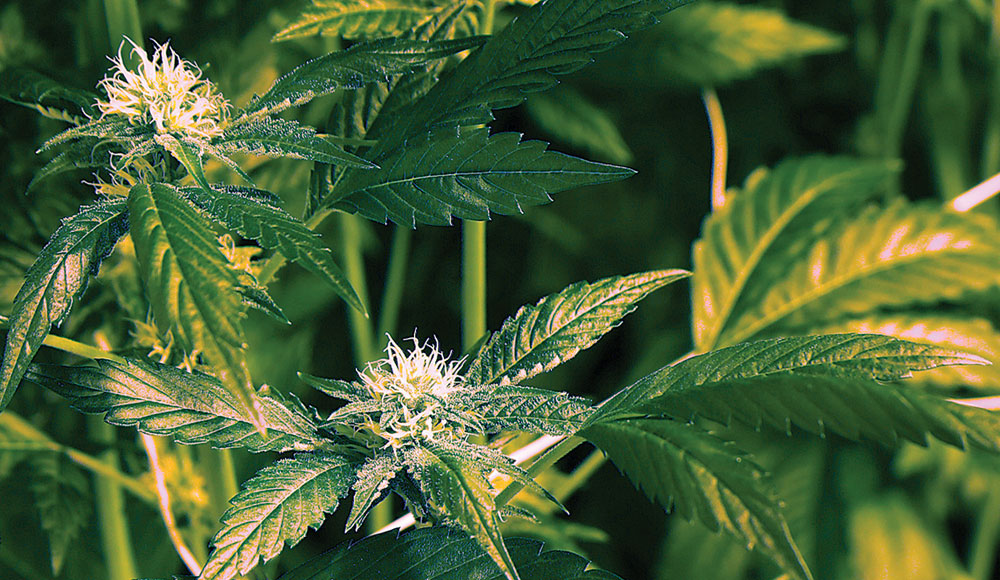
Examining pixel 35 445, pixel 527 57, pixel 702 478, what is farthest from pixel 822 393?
pixel 35 445

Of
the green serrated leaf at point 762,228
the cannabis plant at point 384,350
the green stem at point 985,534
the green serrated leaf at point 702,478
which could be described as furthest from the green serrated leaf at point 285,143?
the green stem at point 985,534

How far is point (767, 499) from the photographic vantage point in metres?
0.20

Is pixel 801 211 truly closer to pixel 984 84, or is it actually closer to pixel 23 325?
pixel 23 325

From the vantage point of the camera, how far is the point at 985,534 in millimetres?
815

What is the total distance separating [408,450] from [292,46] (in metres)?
0.48

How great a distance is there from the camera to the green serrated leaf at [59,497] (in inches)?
15.6

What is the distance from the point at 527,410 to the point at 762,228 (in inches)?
13.5

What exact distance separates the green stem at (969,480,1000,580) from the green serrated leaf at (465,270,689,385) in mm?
673

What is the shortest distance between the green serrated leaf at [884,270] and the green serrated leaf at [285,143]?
12.9 inches

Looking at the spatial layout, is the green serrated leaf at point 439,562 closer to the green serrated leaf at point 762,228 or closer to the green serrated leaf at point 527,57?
the green serrated leaf at point 527,57

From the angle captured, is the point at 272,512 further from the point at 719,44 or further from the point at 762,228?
the point at 719,44

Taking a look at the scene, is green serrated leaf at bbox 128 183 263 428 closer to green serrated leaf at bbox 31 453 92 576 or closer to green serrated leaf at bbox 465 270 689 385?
green serrated leaf at bbox 465 270 689 385

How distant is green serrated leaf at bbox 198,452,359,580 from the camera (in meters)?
0.21

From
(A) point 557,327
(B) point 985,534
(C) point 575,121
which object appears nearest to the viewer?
(A) point 557,327
